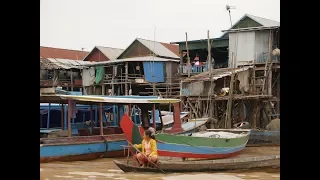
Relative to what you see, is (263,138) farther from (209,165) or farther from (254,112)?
(209,165)

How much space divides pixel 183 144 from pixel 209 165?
556mm

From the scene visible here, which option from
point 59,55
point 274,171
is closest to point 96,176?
point 274,171

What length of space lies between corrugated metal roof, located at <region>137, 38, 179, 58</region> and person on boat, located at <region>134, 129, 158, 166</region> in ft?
25.9

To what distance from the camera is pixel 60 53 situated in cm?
1521

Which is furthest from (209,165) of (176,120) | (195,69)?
(195,69)

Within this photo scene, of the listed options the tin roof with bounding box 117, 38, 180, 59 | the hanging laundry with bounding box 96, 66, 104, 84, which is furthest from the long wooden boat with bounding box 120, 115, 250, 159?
the hanging laundry with bounding box 96, 66, 104, 84

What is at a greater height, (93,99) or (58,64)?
(58,64)

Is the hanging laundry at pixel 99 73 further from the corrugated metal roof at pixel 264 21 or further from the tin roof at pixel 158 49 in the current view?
the corrugated metal roof at pixel 264 21

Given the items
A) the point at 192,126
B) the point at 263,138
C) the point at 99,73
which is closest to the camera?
the point at 192,126

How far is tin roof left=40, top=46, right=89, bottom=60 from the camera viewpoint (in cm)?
1463

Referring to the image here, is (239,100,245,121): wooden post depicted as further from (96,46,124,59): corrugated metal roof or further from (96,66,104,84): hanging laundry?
(96,46,124,59): corrugated metal roof
